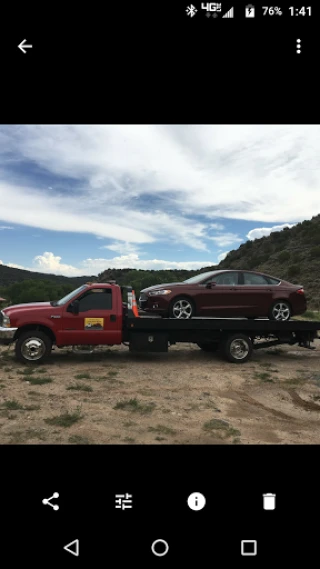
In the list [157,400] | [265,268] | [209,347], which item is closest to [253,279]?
[209,347]

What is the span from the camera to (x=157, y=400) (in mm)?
5844

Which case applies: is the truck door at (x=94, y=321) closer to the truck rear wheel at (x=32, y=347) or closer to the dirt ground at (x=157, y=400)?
the truck rear wheel at (x=32, y=347)

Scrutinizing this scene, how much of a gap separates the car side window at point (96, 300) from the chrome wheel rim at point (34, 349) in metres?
1.17

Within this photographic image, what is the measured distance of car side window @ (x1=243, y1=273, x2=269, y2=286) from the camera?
29.9ft

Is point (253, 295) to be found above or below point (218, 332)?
above

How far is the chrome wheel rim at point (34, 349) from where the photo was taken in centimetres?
810

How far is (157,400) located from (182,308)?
→ 10.6ft

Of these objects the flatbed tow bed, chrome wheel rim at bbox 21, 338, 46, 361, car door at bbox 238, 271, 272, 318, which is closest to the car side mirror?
Answer: chrome wheel rim at bbox 21, 338, 46, 361

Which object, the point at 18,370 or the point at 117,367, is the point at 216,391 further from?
the point at 18,370
